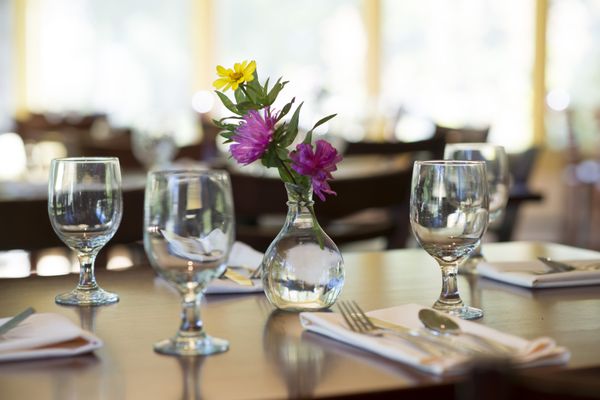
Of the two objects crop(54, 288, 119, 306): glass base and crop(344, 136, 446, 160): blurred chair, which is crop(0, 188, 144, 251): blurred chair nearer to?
crop(54, 288, 119, 306): glass base

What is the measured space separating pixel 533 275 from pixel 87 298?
22.5 inches

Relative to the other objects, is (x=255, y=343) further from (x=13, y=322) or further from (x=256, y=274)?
(x=256, y=274)

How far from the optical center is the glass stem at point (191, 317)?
91 centimetres

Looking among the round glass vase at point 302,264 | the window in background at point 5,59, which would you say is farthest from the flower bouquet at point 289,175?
the window in background at point 5,59

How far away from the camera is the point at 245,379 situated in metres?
0.83

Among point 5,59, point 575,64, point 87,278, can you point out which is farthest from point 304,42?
point 87,278

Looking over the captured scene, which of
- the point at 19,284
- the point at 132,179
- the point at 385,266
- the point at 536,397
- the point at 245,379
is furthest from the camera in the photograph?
the point at 132,179

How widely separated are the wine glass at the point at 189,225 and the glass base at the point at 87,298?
31cm

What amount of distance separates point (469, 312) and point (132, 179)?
203 centimetres

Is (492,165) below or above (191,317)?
above

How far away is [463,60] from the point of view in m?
8.08

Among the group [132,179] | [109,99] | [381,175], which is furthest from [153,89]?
[381,175]

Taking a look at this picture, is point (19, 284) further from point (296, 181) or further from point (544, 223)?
point (544, 223)

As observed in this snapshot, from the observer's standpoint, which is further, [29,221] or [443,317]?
[29,221]
